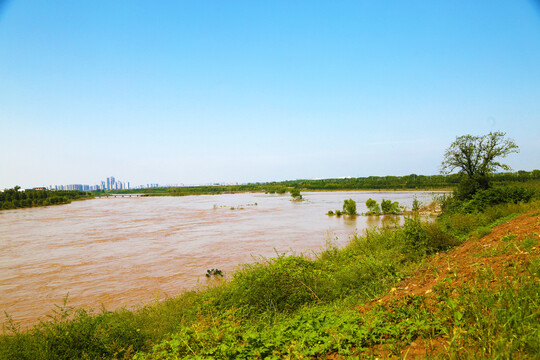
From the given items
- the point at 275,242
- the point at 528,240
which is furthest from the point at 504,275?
the point at 275,242

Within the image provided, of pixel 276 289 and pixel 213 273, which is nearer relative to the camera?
pixel 276 289

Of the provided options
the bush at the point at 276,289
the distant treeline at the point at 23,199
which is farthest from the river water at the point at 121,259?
the distant treeline at the point at 23,199

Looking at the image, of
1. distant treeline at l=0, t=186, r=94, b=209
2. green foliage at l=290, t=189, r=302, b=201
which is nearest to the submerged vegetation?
green foliage at l=290, t=189, r=302, b=201

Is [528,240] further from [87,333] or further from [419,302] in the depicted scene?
[87,333]

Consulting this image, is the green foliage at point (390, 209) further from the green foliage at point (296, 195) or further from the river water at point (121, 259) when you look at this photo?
the green foliage at point (296, 195)

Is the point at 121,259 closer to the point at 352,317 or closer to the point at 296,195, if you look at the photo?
the point at 352,317

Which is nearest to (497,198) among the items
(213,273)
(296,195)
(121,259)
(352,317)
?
(213,273)

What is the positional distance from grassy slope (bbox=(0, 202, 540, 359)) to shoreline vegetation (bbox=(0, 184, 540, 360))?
17 mm

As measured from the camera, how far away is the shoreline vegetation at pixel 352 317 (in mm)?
2961

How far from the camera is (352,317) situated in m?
3.99

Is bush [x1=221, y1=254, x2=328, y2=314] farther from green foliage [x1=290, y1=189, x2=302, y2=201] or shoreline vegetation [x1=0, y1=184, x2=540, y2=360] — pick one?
green foliage [x1=290, y1=189, x2=302, y2=201]

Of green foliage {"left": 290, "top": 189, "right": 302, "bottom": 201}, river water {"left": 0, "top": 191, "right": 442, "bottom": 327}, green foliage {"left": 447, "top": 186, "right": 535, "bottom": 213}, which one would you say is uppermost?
green foliage {"left": 447, "top": 186, "right": 535, "bottom": 213}

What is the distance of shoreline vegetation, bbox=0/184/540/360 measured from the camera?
2.96 meters

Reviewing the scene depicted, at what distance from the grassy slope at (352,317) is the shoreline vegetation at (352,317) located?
0.02 m
